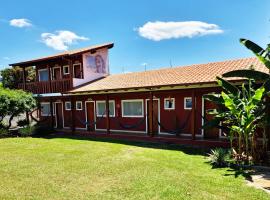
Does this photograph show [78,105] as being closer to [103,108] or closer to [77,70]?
[103,108]

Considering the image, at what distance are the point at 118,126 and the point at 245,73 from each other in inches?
387

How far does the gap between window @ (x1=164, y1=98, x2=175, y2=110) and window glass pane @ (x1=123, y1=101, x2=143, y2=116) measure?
5.71ft

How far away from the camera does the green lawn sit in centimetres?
A: 579

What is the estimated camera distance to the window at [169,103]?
46.2 ft

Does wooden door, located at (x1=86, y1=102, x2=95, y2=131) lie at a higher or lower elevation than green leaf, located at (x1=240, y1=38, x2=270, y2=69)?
lower

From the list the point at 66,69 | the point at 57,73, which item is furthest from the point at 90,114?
the point at 57,73

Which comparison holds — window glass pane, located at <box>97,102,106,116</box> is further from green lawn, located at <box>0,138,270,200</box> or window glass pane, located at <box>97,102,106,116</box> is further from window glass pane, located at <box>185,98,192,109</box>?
green lawn, located at <box>0,138,270,200</box>

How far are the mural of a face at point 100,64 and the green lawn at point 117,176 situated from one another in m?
10.7

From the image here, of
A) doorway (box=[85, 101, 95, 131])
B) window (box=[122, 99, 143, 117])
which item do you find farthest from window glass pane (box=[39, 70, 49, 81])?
window (box=[122, 99, 143, 117])

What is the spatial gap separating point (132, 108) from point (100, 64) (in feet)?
22.2

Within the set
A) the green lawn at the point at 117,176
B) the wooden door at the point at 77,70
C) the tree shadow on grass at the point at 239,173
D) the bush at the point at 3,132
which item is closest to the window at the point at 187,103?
the green lawn at the point at 117,176

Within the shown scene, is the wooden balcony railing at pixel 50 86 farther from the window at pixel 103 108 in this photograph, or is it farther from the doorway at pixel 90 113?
the window at pixel 103 108

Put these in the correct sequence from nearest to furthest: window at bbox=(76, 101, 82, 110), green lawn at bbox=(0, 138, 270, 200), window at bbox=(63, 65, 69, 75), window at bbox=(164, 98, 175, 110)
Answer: green lawn at bbox=(0, 138, 270, 200) < window at bbox=(164, 98, 175, 110) < window at bbox=(76, 101, 82, 110) < window at bbox=(63, 65, 69, 75)

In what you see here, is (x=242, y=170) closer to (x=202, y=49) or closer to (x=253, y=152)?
(x=253, y=152)
